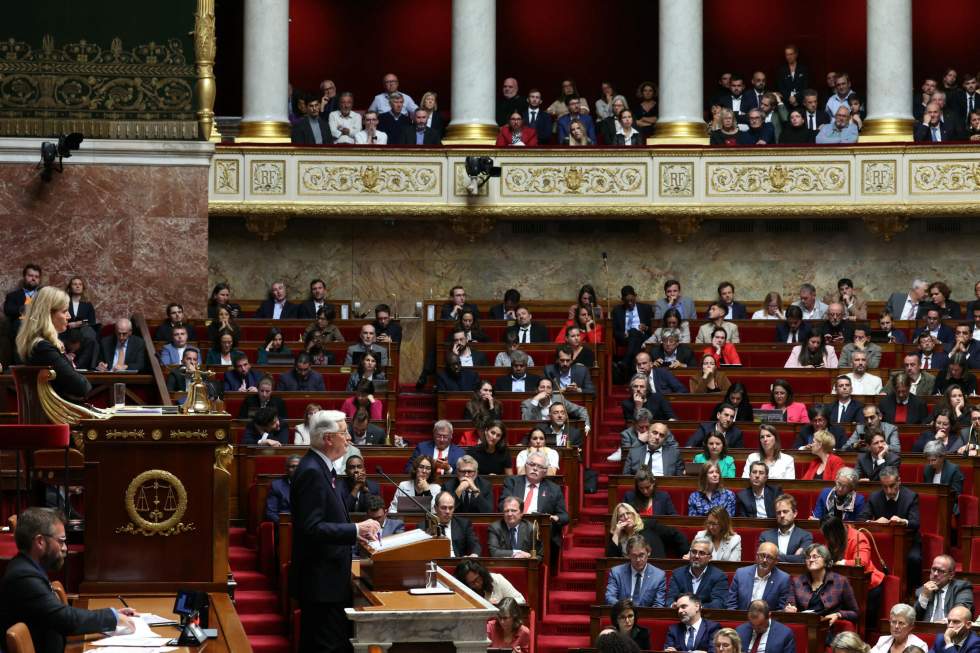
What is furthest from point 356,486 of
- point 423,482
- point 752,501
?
point 752,501

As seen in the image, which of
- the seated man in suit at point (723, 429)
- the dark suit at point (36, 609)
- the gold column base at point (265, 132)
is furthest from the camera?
the gold column base at point (265, 132)

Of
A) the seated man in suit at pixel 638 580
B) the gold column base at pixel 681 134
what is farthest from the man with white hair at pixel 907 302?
the seated man in suit at pixel 638 580

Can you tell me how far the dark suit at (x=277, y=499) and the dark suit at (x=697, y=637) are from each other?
3.03 meters

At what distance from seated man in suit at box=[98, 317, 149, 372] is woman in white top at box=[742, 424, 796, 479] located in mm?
4777

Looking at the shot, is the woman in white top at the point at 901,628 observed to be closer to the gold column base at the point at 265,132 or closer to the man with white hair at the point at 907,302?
the man with white hair at the point at 907,302

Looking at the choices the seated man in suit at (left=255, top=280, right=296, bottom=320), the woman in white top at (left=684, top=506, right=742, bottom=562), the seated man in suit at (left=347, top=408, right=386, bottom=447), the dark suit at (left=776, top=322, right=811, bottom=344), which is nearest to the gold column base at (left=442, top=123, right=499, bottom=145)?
the seated man in suit at (left=255, top=280, right=296, bottom=320)

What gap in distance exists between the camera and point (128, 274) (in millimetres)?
16344

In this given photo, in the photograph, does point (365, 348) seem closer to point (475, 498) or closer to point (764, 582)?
point (475, 498)

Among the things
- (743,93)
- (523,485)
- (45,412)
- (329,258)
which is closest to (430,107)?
(329,258)

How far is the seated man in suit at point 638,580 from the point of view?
34.9 ft

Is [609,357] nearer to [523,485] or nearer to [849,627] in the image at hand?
[523,485]

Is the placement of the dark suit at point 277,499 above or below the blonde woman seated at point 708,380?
below

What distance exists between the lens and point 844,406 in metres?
13.7

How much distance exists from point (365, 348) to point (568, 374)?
5.93 ft
